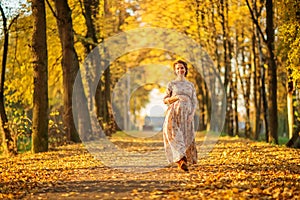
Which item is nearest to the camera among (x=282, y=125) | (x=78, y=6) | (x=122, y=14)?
(x=78, y=6)

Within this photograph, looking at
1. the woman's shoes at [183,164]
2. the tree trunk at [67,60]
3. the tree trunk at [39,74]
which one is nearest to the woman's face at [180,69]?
the woman's shoes at [183,164]

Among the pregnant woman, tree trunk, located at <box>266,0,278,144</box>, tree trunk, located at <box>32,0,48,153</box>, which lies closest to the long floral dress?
the pregnant woman

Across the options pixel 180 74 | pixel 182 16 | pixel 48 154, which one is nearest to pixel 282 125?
pixel 182 16

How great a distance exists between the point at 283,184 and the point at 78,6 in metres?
24.5

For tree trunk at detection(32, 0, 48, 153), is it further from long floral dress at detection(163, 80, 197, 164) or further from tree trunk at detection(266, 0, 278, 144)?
tree trunk at detection(266, 0, 278, 144)

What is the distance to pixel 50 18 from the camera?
3031 centimetres

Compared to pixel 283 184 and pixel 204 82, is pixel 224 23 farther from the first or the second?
pixel 283 184

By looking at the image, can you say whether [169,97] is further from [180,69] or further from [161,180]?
[161,180]

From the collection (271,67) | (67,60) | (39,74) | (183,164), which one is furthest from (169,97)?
(67,60)

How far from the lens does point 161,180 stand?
1112cm

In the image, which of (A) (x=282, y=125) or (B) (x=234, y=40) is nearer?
(B) (x=234, y=40)

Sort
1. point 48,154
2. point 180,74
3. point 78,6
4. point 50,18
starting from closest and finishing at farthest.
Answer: point 180,74 < point 48,154 < point 50,18 < point 78,6

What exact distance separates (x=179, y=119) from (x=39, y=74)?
26.1ft

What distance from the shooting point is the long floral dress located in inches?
520
